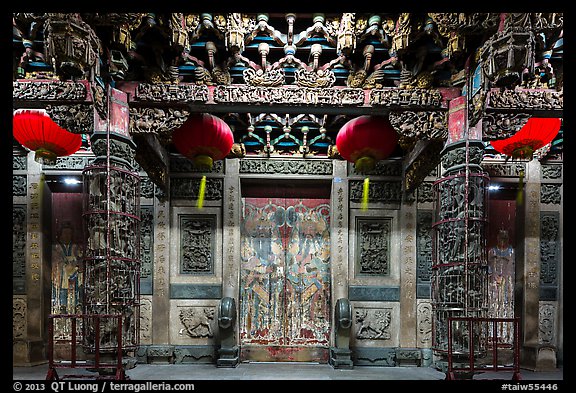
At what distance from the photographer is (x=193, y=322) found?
6.97 m

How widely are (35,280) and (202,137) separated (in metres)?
3.81

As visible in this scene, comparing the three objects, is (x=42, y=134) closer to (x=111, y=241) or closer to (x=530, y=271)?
(x=111, y=241)

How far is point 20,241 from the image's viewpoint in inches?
278

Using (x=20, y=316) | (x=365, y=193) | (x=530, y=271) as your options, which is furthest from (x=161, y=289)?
(x=530, y=271)

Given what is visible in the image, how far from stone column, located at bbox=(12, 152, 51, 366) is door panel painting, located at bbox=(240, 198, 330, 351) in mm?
2850

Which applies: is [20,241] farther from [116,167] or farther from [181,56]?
[181,56]

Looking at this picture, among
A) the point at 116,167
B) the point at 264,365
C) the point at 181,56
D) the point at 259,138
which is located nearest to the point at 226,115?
the point at 259,138

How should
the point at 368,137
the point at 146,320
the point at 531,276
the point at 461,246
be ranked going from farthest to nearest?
the point at 531,276
the point at 146,320
the point at 368,137
the point at 461,246

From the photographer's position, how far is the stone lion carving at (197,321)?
6969 millimetres

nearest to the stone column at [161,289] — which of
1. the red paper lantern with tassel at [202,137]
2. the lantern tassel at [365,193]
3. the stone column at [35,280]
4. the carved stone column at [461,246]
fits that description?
the stone column at [35,280]

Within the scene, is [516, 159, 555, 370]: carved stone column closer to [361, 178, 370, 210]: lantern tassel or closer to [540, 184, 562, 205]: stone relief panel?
[540, 184, 562, 205]: stone relief panel

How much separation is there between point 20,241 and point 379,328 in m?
5.30

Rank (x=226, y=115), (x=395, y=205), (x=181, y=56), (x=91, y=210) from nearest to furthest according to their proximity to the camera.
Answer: (x=91, y=210) < (x=181, y=56) < (x=226, y=115) < (x=395, y=205)

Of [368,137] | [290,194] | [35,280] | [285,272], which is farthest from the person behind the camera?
[290,194]
